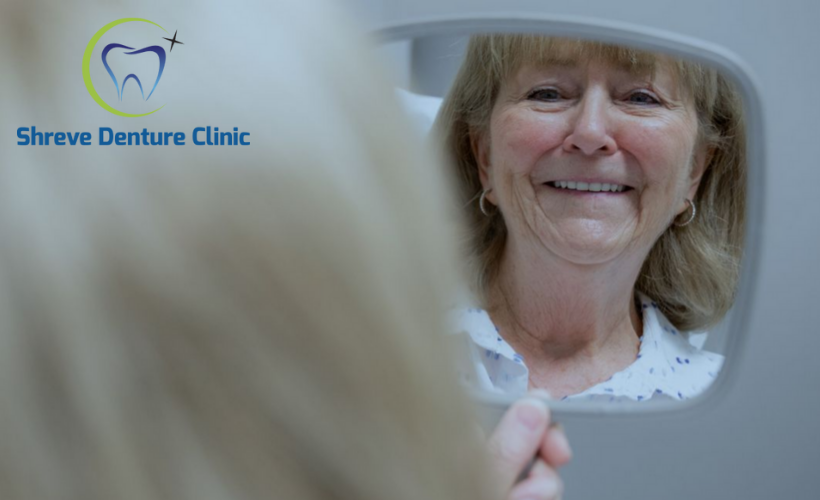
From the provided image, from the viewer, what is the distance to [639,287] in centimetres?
83

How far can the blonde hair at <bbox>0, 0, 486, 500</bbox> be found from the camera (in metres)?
0.26

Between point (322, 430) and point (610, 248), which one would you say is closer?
point (322, 430)

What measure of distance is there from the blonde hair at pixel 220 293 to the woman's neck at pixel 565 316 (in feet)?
1.69

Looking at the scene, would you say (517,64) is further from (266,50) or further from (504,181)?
(266,50)

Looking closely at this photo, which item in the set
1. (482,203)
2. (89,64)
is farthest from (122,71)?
(482,203)

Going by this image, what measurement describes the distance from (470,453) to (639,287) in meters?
0.54

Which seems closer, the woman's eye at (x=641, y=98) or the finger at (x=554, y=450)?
the finger at (x=554, y=450)

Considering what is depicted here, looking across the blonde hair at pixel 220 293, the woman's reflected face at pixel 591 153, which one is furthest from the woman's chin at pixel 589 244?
the blonde hair at pixel 220 293

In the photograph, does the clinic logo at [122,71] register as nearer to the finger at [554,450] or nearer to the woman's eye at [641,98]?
the finger at [554,450]

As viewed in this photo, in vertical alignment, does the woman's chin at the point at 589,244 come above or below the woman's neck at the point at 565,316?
above

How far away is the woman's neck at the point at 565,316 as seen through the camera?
81 cm

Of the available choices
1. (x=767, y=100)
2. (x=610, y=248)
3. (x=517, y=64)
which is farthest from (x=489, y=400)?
(x=767, y=100)

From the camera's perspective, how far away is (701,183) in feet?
2.56

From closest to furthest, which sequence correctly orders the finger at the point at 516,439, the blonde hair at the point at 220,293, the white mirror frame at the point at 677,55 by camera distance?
the blonde hair at the point at 220,293, the finger at the point at 516,439, the white mirror frame at the point at 677,55
